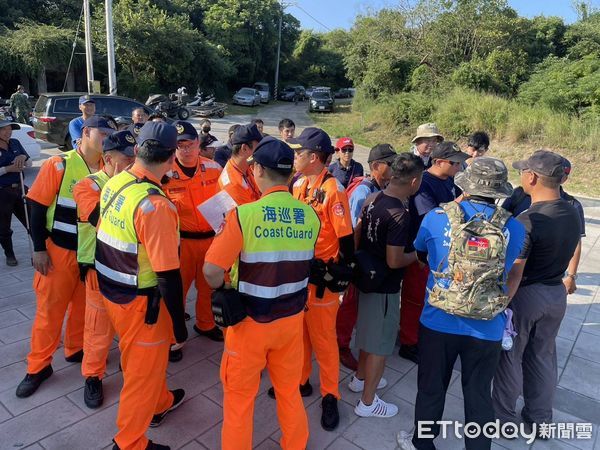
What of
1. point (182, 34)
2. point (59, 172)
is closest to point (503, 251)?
point (59, 172)

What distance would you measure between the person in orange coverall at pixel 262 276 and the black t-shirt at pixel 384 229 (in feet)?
2.08

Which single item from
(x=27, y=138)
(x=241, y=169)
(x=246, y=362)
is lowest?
(x=27, y=138)

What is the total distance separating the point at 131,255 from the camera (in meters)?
2.41

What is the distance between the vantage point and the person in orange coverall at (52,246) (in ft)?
10.3

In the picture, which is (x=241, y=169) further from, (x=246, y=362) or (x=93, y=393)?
(x=93, y=393)

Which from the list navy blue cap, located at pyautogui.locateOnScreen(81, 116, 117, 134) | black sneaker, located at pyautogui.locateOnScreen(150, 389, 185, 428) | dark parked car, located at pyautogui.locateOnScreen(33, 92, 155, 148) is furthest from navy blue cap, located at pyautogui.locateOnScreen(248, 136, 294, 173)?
dark parked car, located at pyautogui.locateOnScreen(33, 92, 155, 148)

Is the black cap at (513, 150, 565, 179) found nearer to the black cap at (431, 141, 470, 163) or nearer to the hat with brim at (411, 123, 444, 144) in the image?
the black cap at (431, 141, 470, 163)

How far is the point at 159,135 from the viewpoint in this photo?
2.45 m

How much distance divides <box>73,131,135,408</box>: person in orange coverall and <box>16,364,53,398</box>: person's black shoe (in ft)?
1.26

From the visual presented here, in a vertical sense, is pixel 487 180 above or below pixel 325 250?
above

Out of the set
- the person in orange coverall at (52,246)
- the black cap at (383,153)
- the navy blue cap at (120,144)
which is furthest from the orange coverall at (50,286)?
the black cap at (383,153)

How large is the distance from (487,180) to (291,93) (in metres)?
40.1

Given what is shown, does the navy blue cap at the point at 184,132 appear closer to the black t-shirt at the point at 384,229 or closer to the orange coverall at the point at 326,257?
the orange coverall at the point at 326,257

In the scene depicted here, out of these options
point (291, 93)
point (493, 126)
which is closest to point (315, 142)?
point (493, 126)
